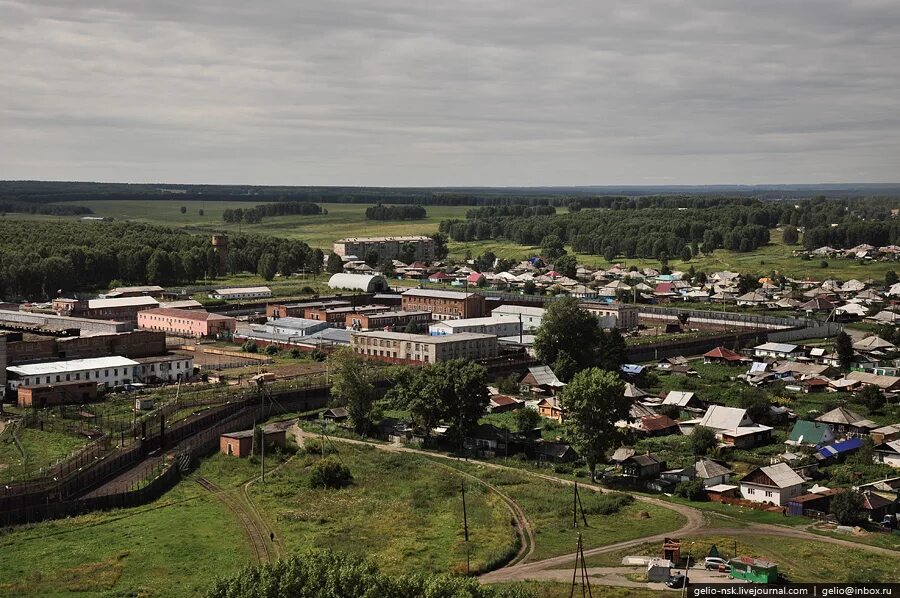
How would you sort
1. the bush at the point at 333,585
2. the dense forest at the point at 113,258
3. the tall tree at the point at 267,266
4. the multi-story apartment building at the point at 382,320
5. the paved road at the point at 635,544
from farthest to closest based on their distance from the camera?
the tall tree at the point at 267,266
the dense forest at the point at 113,258
the multi-story apartment building at the point at 382,320
the paved road at the point at 635,544
the bush at the point at 333,585

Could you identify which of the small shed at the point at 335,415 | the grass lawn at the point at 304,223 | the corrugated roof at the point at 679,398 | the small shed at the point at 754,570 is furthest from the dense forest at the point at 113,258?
the small shed at the point at 754,570

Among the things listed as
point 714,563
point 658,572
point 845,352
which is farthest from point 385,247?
point 658,572

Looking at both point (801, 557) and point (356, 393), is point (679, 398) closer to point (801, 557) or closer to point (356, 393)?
point (356, 393)

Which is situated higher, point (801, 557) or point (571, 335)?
point (571, 335)

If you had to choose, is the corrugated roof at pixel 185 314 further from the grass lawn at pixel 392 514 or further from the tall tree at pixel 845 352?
the tall tree at pixel 845 352

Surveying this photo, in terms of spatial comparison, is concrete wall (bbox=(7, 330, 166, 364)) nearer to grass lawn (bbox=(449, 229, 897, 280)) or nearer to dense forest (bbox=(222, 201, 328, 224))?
grass lawn (bbox=(449, 229, 897, 280))
